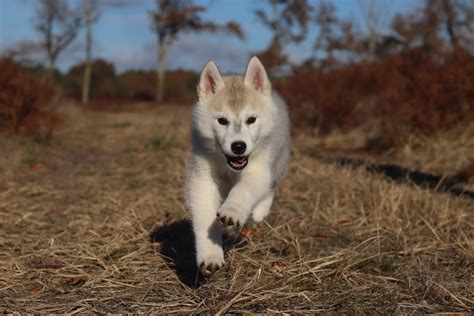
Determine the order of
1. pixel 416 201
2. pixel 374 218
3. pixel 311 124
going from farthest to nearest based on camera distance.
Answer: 1. pixel 311 124
2. pixel 416 201
3. pixel 374 218

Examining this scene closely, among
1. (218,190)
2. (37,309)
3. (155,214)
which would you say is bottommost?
(155,214)

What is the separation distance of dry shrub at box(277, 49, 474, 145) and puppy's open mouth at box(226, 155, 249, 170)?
783 cm

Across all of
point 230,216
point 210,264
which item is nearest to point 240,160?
point 230,216

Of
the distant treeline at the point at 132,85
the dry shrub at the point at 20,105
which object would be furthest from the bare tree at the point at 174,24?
the dry shrub at the point at 20,105

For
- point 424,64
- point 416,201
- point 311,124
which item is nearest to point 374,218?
point 416,201

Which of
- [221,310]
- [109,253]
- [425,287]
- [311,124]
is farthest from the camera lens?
[311,124]

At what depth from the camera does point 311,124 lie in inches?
580

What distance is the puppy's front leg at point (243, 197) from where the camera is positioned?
320cm

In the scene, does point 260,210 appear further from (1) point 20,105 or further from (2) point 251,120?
(1) point 20,105

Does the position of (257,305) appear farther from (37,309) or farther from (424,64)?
(424,64)

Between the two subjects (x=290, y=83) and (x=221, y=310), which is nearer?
(x=221, y=310)

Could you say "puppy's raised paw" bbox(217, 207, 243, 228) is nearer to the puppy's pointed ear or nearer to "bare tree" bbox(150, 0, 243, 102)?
the puppy's pointed ear

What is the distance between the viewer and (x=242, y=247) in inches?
171

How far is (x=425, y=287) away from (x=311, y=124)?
11347 millimetres
